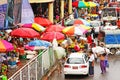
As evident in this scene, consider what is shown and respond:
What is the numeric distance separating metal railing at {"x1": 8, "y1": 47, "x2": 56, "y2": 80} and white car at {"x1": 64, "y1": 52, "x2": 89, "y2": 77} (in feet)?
4.69

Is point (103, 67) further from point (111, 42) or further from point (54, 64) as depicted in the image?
point (111, 42)

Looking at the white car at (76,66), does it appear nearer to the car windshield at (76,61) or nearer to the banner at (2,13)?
the car windshield at (76,61)

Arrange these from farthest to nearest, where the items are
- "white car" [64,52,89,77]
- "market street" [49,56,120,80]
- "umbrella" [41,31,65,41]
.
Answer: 1. "umbrella" [41,31,65,41]
2. "market street" [49,56,120,80]
3. "white car" [64,52,89,77]

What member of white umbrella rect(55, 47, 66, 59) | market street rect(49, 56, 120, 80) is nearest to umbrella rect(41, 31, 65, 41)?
white umbrella rect(55, 47, 66, 59)

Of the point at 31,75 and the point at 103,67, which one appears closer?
the point at 31,75

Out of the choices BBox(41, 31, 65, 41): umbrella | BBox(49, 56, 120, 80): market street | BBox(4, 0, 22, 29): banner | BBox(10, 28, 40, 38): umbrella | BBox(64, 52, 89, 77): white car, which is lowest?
BBox(49, 56, 120, 80): market street

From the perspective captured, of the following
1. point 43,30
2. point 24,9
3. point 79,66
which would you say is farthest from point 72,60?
point 43,30

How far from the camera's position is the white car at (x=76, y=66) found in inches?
985

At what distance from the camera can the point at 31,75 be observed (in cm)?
2155

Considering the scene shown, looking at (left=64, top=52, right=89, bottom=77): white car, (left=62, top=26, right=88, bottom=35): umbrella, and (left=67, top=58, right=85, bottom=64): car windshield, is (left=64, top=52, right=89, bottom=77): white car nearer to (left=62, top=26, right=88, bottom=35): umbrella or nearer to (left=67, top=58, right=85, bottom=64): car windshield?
(left=67, top=58, right=85, bottom=64): car windshield

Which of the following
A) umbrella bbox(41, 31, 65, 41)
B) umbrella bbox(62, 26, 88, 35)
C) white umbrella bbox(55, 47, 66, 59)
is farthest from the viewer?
umbrella bbox(62, 26, 88, 35)

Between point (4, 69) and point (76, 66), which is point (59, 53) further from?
point (4, 69)

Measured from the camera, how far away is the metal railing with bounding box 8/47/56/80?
64.3ft

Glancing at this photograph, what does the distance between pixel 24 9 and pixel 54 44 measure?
432 centimetres
